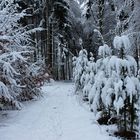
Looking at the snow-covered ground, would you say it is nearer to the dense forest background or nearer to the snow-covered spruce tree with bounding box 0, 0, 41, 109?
the dense forest background

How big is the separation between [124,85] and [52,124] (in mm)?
2148

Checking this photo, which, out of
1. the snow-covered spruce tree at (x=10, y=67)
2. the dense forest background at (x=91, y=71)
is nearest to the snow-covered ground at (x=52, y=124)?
the dense forest background at (x=91, y=71)

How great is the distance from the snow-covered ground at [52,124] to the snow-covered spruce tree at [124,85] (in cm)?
Answer: 57

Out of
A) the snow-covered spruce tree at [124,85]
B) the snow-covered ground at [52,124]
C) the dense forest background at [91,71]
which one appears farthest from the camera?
the snow-covered ground at [52,124]

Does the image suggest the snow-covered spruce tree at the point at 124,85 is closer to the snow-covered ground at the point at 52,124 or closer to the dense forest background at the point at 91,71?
the dense forest background at the point at 91,71

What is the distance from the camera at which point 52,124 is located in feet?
27.1

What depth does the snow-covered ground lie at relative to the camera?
23.6ft

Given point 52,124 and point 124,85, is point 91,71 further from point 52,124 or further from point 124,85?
point 124,85

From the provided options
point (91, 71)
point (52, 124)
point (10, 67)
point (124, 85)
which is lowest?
point (52, 124)

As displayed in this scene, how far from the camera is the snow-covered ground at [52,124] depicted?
23.6 feet

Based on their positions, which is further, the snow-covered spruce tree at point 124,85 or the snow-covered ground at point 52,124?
the snow-covered ground at point 52,124

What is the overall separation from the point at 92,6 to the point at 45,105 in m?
16.3

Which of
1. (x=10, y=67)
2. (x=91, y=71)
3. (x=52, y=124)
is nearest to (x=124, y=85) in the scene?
(x=52, y=124)

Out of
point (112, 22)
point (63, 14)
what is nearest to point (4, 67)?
point (63, 14)
